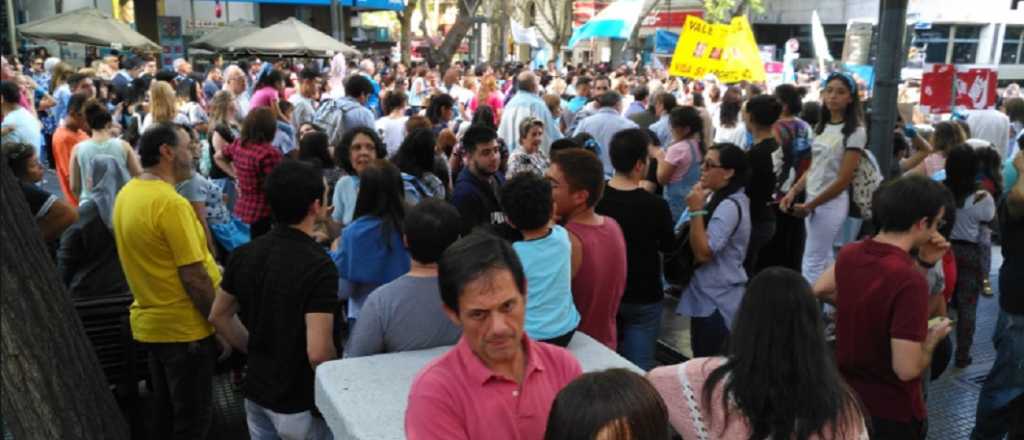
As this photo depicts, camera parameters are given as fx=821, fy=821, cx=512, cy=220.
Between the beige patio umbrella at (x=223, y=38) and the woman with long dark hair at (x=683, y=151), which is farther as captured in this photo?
the beige patio umbrella at (x=223, y=38)

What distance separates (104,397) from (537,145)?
4.20 metres

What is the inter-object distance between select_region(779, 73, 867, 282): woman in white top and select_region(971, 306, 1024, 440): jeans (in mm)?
1739

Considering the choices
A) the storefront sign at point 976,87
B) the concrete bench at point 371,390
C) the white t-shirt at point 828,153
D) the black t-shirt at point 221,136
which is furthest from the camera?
the storefront sign at point 976,87

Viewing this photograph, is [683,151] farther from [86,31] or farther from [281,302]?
[86,31]

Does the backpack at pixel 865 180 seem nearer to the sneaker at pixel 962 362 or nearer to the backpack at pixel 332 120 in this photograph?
the sneaker at pixel 962 362

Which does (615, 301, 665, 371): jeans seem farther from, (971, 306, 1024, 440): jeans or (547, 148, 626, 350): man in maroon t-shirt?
(971, 306, 1024, 440): jeans

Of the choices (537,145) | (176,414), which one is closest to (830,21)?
(537,145)

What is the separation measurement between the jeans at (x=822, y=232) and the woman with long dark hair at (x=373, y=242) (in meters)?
3.57

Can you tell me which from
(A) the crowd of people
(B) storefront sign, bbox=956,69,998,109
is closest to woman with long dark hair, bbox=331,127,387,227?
(A) the crowd of people

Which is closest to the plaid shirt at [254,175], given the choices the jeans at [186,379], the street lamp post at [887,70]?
the jeans at [186,379]

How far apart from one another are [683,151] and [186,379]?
4398 millimetres

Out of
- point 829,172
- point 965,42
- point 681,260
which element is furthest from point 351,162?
point 965,42

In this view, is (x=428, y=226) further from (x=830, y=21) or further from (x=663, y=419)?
(x=830, y=21)

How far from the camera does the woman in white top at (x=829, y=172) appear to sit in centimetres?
571
